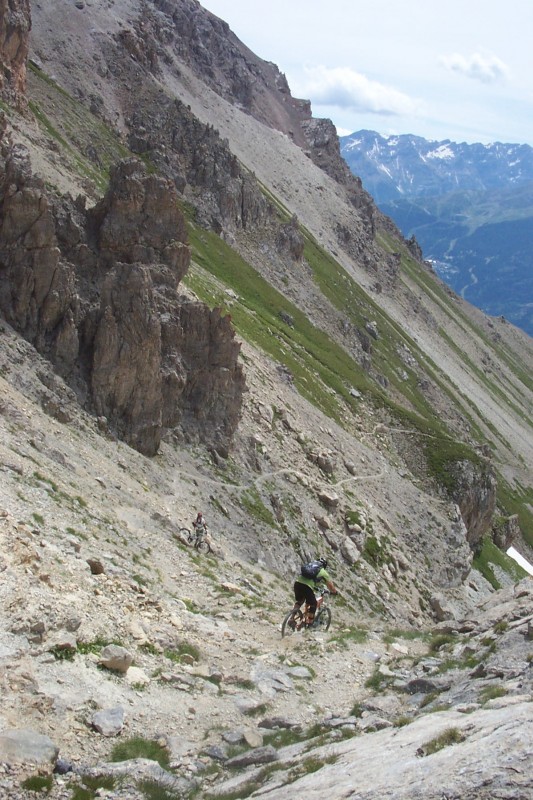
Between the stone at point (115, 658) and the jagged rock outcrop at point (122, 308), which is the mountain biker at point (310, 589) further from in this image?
the jagged rock outcrop at point (122, 308)

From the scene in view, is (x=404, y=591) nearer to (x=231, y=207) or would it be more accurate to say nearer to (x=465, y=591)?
(x=465, y=591)

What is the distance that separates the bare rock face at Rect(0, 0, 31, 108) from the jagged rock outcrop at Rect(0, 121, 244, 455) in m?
48.4

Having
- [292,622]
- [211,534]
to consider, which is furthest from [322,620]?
[211,534]

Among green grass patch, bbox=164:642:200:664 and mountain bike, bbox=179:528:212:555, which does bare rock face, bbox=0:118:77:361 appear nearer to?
mountain bike, bbox=179:528:212:555

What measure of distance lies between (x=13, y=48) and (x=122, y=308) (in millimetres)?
72686

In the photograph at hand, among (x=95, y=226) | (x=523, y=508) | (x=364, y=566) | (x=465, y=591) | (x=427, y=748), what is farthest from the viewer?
(x=523, y=508)

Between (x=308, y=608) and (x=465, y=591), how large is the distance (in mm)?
50631

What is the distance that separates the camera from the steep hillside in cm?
1379

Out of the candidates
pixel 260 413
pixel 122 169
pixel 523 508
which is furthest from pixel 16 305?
pixel 523 508

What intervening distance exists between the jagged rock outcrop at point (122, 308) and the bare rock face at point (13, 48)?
159ft

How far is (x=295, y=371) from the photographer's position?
85.1 meters

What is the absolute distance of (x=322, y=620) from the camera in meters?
25.6

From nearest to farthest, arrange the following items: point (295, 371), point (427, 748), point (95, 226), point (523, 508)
Result: point (427, 748)
point (95, 226)
point (295, 371)
point (523, 508)

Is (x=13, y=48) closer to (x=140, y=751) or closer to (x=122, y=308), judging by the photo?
(x=122, y=308)
